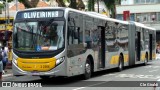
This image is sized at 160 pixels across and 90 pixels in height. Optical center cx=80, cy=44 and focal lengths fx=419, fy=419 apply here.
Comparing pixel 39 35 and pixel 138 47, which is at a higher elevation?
pixel 39 35

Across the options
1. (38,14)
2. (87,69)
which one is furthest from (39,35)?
(87,69)

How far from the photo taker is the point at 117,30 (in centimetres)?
2492

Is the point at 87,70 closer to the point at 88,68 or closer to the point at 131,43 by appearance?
the point at 88,68

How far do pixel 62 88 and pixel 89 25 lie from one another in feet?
16.0

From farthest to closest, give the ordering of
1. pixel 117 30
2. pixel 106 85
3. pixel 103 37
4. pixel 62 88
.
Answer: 1. pixel 117 30
2. pixel 103 37
3. pixel 106 85
4. pixel 62 88

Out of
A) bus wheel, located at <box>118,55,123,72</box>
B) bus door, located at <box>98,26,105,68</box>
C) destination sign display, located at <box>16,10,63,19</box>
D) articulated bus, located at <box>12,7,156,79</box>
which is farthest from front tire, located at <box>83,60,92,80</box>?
bus wheel, located at <box>118,55,123,72</box>

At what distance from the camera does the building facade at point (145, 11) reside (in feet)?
249

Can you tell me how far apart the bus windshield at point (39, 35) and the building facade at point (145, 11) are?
5893 centimetres

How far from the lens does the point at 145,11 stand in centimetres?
7669

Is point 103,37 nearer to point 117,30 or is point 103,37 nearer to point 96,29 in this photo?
point 96,29

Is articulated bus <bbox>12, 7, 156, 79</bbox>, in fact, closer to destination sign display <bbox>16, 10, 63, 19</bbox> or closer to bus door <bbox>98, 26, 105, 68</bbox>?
destination sign display <bbox>16, 10, 63, 19</bbox>

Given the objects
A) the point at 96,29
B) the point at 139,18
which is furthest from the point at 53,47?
the point at 139,18

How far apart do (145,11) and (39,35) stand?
201 feet

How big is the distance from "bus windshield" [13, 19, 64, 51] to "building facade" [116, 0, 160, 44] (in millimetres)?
58935
